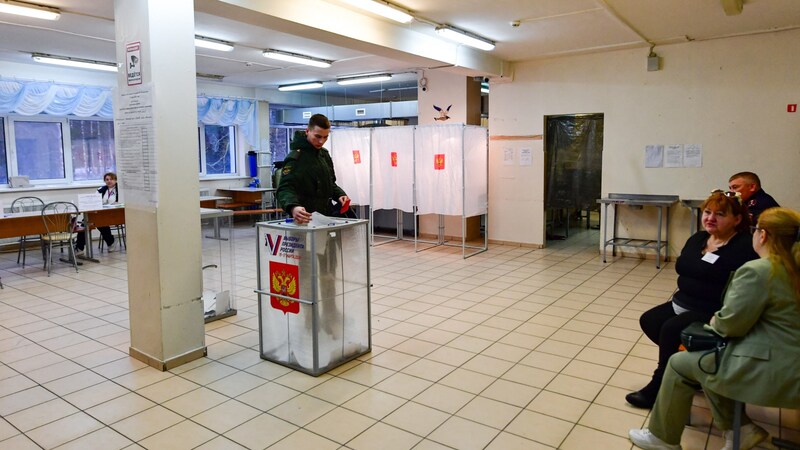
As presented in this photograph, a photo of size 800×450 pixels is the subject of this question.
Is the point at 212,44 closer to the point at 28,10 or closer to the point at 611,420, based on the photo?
the point at 28,10

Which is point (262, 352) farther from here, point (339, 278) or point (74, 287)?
point (74, 287)

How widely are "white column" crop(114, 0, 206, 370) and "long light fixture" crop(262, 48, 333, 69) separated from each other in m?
3.81

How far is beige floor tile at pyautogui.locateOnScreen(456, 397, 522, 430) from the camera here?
2787mm

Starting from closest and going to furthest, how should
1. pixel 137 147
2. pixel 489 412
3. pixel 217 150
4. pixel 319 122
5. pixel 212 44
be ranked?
pixel 489 412 < pixel 137 147 < pixel 319 122 < pixel 212 44 < pixel 217 150

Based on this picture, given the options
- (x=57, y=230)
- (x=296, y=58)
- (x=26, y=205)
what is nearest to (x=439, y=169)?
(x=296, y=58)

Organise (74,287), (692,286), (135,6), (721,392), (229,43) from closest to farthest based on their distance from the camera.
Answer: (721,392) → (692,286) → (135,6) → (74,287) → (229,43)

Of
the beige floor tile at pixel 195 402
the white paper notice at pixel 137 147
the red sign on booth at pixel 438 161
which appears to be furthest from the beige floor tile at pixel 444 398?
the red sign on booth at pixel 438 161

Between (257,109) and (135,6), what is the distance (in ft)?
26.2

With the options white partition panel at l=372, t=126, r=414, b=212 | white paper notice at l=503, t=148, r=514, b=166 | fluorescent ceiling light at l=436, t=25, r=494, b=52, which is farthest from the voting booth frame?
fluorescent ceiling light at l=436, t=25, r=494, b=52

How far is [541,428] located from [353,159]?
587 cm

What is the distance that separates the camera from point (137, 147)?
3.41 m

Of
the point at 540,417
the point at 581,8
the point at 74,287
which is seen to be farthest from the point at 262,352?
the point at 581,8

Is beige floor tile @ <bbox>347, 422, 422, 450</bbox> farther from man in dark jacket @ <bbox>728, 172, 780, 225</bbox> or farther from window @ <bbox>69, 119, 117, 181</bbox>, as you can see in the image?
window @ <bbox>69, 119, 117, 181</bbox>

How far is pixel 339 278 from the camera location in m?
3.46
